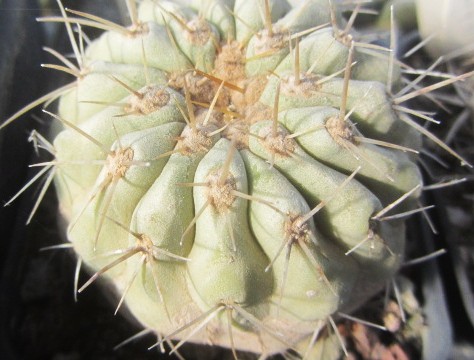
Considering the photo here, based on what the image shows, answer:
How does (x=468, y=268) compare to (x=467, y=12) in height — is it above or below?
below

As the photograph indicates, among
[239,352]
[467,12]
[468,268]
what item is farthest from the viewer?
[467,12]

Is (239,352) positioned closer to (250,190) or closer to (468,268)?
(250,190)

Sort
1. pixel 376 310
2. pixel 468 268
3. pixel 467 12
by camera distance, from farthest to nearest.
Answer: pixel 467 12 → pixel 468 268 → pixel 376 310

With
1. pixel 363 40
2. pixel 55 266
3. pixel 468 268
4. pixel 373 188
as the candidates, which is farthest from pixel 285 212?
pixel 468 268

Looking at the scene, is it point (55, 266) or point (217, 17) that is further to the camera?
point (55, 266)

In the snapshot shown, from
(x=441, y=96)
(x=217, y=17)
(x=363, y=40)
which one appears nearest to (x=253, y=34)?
(x=217, y=17)

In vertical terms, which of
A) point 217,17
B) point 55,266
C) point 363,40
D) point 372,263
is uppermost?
point 217,17
